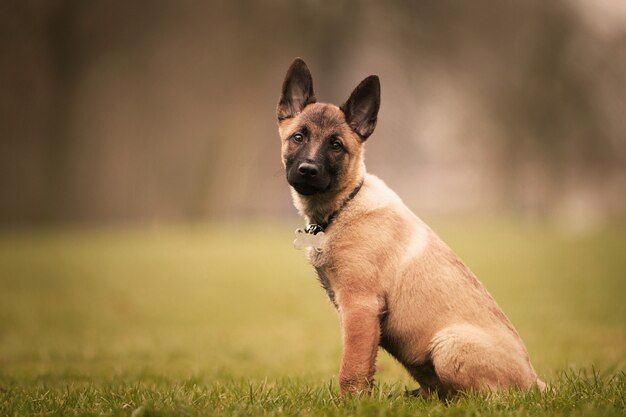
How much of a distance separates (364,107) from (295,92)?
0.53 m

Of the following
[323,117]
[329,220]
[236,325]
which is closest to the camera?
[329,220]

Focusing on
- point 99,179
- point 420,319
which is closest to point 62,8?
point 99,179

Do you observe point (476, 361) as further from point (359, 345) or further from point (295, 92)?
point (295, 92)

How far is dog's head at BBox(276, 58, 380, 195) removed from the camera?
14.1ft

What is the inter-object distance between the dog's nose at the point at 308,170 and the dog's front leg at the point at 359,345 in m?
0.87

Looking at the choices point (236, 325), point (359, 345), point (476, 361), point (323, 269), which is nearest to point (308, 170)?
point (323, 269)

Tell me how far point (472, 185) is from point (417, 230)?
32979 millimetres

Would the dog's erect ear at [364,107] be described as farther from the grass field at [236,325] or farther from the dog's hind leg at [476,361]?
the grass field at [236,325]

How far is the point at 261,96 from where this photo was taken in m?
29.6

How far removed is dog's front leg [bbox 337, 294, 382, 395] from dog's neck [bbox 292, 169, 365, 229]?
2.35 ft

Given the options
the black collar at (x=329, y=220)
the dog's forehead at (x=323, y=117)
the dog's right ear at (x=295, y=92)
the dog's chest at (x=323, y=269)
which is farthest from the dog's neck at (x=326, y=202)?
the dog's right ear at (x=295, y=92)

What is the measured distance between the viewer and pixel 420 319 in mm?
4117

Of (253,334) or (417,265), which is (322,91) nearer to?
(253,334)

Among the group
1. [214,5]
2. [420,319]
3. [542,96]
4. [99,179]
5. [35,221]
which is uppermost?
[214,5]
